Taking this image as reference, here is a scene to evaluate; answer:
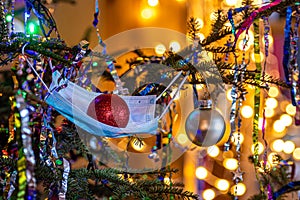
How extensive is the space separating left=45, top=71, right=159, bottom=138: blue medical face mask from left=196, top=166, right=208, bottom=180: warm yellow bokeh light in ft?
3.65

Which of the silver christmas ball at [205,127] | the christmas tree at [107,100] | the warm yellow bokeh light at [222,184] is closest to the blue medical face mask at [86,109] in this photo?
the christmas tree at [107,100]

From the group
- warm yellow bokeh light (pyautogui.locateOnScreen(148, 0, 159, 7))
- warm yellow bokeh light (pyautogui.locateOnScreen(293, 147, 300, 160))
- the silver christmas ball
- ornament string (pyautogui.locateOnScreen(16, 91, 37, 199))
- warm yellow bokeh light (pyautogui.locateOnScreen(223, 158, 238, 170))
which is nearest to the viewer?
ornament string (pyautogui.locateOnScreen(16, 91, 37, 199))

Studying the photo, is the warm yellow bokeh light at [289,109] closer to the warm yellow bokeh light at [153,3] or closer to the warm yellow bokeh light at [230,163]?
the warm yellow bokeh light at [230,163]

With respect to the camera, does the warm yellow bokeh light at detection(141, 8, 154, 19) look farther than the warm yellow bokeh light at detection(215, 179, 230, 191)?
Yes

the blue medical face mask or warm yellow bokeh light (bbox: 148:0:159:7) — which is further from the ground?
warm yellow bokeh light (bbox: 148:0:159:7)

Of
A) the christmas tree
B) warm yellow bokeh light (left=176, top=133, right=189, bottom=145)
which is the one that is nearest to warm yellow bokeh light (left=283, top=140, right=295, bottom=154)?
warm yellow bokeh light (left=176, top=133, right=189, bottom=145)

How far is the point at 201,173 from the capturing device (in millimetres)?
1804

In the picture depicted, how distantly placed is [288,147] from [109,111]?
109 centimetres

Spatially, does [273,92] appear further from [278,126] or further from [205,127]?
[205,127]

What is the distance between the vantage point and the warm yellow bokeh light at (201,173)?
1795 millimetres

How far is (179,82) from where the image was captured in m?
0.83

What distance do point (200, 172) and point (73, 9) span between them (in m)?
0.90

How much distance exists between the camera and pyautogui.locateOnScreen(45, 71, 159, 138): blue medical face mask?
0.68 meters

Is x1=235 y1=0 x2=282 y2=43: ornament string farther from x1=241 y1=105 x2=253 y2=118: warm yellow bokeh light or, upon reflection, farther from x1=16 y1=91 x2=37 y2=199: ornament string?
x1=241 y1=105 x2=253 y2=118: warm yellow bokeh light
